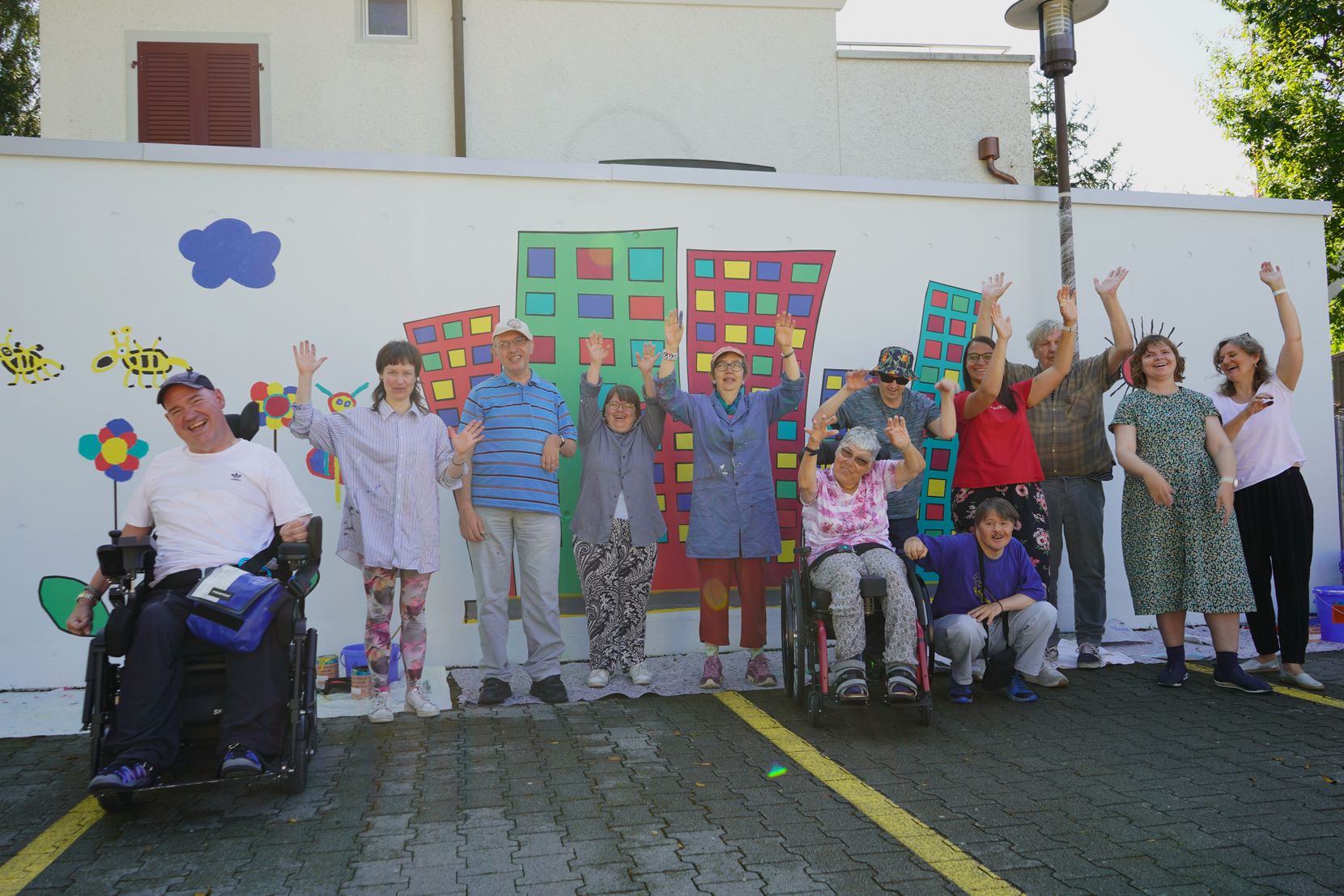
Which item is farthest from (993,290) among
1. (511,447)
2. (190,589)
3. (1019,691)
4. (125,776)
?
(125,776)

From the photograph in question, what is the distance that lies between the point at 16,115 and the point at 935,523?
637 inches

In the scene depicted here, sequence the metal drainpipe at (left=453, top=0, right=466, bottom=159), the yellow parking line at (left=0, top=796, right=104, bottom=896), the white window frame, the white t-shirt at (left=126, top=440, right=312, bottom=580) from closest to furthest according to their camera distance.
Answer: the yellow parking line at (left=0, top=796, right=104, bottom=896), the white t-shirt at (left=126, top=440, right=312, bottom=580), the metal drainpipe at (left=453, top=0, right=466, bottom=159), the white window frame

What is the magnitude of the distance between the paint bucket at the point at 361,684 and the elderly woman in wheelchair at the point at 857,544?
7.53 feet

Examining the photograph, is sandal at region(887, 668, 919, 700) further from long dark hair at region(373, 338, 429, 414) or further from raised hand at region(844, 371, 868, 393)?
long dark hair at region(373, 338, 429, 414)

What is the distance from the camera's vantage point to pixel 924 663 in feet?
14.6

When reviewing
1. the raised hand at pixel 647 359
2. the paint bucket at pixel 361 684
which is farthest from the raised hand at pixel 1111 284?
the paint bucket at pixel 361 684

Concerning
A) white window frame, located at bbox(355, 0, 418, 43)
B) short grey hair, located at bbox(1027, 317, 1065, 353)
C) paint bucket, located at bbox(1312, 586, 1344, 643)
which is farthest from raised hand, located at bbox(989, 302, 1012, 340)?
white window frame, located at bbox(355, 0, 418, 43)

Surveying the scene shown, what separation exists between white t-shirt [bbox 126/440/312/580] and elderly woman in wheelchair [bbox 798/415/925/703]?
2299mm

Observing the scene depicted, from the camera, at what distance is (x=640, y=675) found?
5371 mm

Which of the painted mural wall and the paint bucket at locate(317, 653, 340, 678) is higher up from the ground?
the painted mural wall

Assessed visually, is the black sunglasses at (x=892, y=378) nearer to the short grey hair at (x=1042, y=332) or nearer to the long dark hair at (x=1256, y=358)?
the short grey hair at (x=1042, y=332)

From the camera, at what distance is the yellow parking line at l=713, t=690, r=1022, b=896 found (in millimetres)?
2832

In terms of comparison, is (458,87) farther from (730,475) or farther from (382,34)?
(730,475)

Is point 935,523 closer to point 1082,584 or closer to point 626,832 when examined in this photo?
point 1082,584
